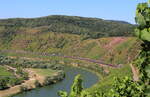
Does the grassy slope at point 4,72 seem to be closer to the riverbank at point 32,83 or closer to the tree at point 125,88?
the riverbank at point 32,83

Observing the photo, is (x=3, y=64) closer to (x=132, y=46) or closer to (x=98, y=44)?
(x=98, y=44)

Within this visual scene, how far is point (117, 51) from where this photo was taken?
518 ft

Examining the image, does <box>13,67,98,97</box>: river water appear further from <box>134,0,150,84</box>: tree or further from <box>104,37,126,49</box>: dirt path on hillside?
<box>134,0,150,84</box>: tree

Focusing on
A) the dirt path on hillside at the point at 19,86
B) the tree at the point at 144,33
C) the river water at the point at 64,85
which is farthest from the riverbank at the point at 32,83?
the tree at the point at 144,33

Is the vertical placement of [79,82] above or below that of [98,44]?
above

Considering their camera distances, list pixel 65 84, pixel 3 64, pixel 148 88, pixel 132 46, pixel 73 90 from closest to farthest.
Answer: pixel 148 88, pixel 73 90, pixel 65 84, pixel 132 46, pixel 3 64

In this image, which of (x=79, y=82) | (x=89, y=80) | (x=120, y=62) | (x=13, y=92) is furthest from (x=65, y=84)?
(x=79, y=82)

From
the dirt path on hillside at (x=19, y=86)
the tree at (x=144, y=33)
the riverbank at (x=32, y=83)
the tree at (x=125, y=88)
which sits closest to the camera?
the tree at (x=144, y=33)

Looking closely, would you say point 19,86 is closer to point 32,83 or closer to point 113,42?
point 32,83

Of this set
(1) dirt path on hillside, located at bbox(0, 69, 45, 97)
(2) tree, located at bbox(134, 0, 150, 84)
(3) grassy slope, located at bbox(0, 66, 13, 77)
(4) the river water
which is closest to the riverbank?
(1) dirt path on hillside, located at bbox(0, 69, 45, 97)

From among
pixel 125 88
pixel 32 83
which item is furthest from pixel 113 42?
pixel 125 88

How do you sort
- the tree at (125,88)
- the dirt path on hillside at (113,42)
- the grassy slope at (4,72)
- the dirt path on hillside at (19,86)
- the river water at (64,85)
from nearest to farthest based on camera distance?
the tree at (125,88) → the dirt path on hillside at (19,86) → the river water at (64,85) → the grassy slope at (4,72) → the dirt path on hillside at (113,42)

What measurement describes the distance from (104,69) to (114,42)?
34930mm

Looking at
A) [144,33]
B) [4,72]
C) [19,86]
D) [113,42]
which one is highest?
[144,33]
